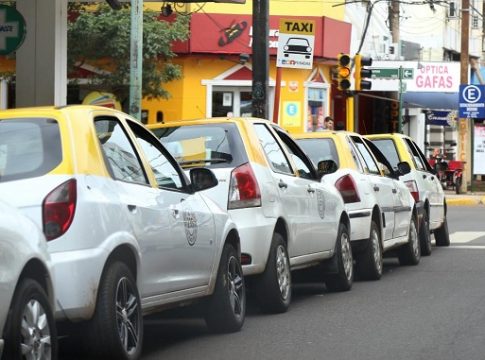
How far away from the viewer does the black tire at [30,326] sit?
219 inches

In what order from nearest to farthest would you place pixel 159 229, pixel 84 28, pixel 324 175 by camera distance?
pixel 159 229
pixel 324 175
pixel 84 28

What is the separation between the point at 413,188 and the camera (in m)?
16.4

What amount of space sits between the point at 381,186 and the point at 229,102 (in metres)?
18.9

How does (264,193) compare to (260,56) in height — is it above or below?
below

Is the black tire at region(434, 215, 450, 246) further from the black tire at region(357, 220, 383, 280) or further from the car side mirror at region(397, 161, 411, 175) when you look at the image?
the black tire at region(357, 220, 383, 280)

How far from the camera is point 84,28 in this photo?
2961 cm

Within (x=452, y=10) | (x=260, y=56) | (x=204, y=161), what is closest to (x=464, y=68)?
(x=452, y=10)

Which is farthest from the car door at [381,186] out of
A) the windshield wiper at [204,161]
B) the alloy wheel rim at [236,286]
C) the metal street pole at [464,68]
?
the metal street pole at [464,68]

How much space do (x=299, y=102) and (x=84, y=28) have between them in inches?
275

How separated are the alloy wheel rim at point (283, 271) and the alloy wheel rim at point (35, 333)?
13.9ft

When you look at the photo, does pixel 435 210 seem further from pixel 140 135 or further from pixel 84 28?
pixel 84 28

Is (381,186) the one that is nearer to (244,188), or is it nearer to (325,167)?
(325,167)

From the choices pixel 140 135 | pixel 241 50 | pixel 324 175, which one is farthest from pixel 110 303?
pixel 241 50

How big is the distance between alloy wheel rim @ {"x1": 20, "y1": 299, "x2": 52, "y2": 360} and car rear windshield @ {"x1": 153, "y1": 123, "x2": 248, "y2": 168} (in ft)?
13.3
